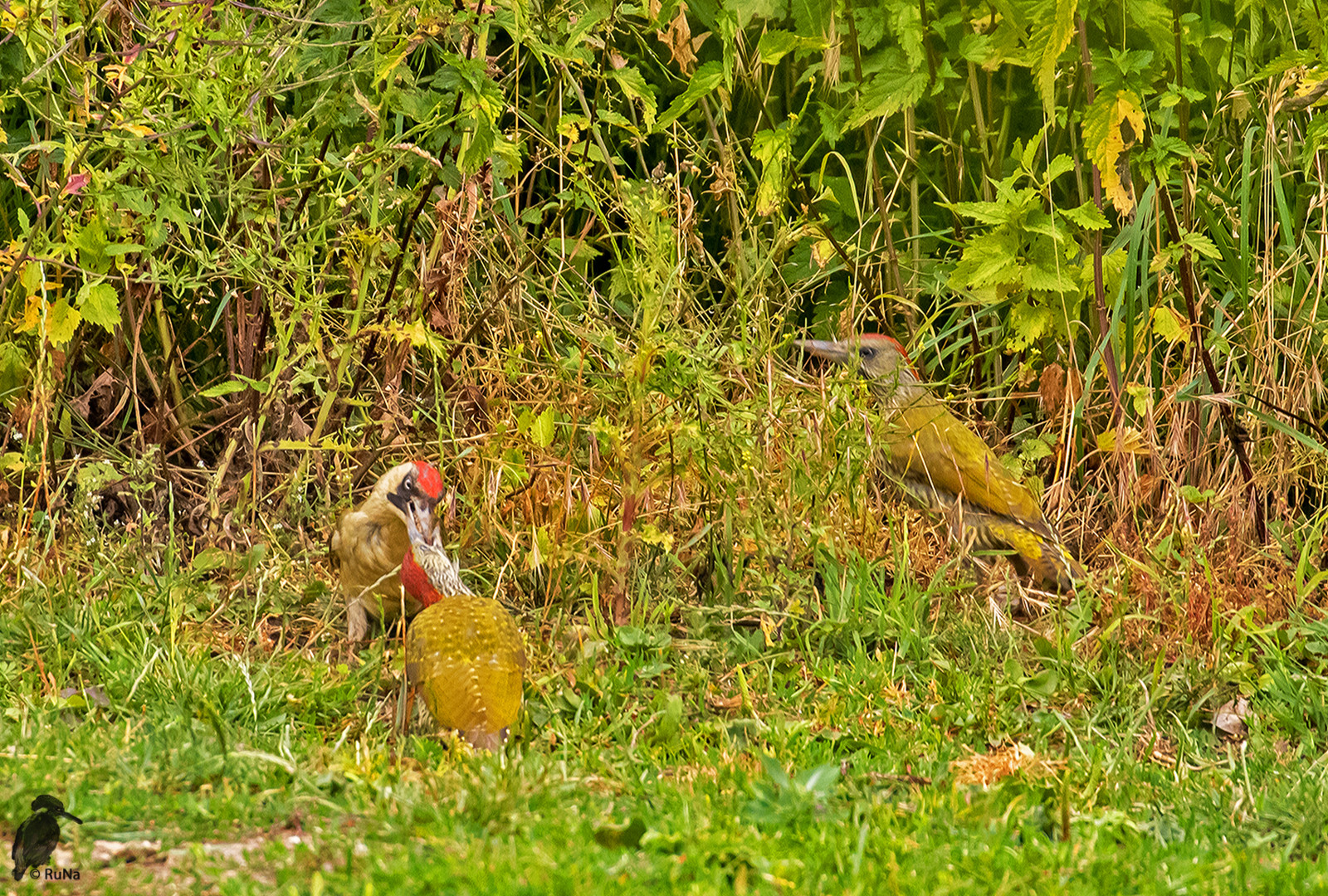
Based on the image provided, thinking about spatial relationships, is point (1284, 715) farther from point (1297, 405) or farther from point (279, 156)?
point (279, 156)

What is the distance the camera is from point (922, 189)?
6148mm

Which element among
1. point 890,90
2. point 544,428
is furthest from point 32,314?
point 890,90

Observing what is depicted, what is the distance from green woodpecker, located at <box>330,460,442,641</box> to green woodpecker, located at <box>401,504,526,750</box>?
35cm

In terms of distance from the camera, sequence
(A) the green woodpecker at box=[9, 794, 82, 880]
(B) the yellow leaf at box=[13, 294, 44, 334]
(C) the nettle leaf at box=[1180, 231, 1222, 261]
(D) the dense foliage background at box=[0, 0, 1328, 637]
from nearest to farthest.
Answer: (A) the green woodpecker at box=[9, 794, 82, 880], (D) the dense foliage background at box=[0, 0, 1328, 637], (B) the yellow leaf at box=[13, 294, 44, 334], (C) the nettle leaf at box=[1180, 231, 1222, 261]

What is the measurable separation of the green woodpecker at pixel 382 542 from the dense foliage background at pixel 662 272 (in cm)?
33

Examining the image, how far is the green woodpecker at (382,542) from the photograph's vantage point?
4477 millimetres

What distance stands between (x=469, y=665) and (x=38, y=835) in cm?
114

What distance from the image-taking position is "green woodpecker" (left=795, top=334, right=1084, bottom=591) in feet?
15.8

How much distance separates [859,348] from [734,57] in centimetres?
135

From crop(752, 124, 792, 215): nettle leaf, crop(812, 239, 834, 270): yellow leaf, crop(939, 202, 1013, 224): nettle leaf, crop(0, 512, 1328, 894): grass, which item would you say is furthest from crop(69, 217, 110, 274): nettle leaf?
crop(939, 202, 1013, 224): nettle leaf

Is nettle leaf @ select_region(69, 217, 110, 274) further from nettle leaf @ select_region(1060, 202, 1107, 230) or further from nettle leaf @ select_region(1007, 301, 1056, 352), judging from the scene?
nettle leaf @ select_region(1060, 202, 1107, 230)

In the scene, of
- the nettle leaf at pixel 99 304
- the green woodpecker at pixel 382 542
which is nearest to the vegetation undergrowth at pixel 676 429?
the nettle leaf at pixel 99 304

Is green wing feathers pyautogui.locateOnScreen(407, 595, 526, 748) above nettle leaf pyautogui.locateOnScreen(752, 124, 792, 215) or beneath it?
beneath

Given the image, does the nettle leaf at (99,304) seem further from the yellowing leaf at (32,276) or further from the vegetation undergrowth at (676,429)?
the yellowing leaf at (32,276)
